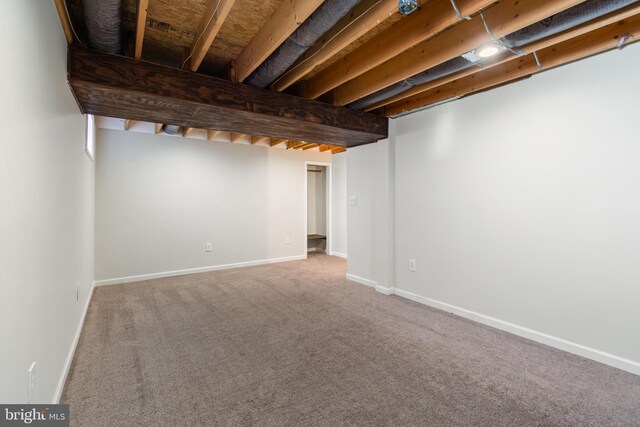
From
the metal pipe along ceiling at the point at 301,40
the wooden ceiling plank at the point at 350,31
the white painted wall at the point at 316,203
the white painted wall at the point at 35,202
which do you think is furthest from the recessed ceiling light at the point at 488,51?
the white painted wall at the point at 316,203

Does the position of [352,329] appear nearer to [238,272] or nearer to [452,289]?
[452,289]

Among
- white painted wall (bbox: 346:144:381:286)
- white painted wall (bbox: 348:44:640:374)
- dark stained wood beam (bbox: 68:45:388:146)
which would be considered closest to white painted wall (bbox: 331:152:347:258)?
white painted wall (bbox: 346:144:381:286)

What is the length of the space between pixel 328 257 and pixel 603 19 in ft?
18.3

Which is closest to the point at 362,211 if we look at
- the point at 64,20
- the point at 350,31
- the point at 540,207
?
the point at 540,207

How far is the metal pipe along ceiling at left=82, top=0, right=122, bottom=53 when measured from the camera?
170cm

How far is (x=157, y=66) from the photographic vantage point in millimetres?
2480

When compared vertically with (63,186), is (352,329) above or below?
below

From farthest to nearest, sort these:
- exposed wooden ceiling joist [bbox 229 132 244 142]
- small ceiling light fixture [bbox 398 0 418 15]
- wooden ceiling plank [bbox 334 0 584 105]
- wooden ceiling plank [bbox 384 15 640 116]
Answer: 1. exposed wooden ceiling joist [bbox 229 132 244 142]
2. wooden ceiling plank [bbox 384 15 640 116]
3. wooden ceiling plank [bbox 334 0 584 105]
4. small ceiling light fixture [bbox 398 0 418 15]

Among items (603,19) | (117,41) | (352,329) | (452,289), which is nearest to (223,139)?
(117,41)

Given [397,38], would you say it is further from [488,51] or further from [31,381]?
[31,381]

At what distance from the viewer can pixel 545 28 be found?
194 centimetres

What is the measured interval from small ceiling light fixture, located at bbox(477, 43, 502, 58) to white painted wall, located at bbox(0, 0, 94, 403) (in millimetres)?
2624

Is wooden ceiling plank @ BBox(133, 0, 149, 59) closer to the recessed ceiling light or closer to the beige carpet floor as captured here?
the recessed ceiling light

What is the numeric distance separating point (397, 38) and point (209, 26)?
4.40 feet
